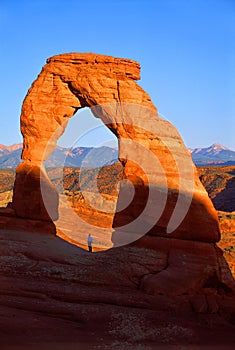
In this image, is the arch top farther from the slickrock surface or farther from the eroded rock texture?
the slickrock surface

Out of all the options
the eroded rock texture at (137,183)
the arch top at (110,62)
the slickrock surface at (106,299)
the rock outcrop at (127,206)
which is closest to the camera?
the slickrock surface at (106,299)

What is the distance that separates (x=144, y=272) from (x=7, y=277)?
14.9ft

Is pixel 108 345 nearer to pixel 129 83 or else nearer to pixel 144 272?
pixel 144 272

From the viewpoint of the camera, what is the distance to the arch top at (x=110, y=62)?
1836 centimetres

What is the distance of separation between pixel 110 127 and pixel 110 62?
2.52 m

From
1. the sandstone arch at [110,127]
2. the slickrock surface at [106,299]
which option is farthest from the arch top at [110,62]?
the slickrock surface at [106,299]

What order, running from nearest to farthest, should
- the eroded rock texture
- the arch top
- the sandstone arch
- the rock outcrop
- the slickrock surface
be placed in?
1. the slickrock surface
2. the rock outcrop
3. the eroded rock texture
4. the sandstone arch
5. the arch top

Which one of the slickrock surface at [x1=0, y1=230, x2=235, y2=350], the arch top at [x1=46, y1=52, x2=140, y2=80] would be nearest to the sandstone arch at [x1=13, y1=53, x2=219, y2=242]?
the arch top at [x1=46, y1=52, x2=140, y2=80]

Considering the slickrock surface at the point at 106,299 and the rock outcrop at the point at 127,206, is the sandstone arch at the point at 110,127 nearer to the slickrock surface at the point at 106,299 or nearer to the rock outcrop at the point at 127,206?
the rock outcrop at the point at 127,206

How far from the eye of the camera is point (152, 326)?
11898 mm

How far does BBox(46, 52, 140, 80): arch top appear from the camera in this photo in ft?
60.2

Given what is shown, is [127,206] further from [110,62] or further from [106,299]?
[110,62]

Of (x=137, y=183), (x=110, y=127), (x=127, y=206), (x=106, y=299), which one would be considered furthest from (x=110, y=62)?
(x=106, y=299)

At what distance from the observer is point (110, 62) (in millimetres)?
18438
